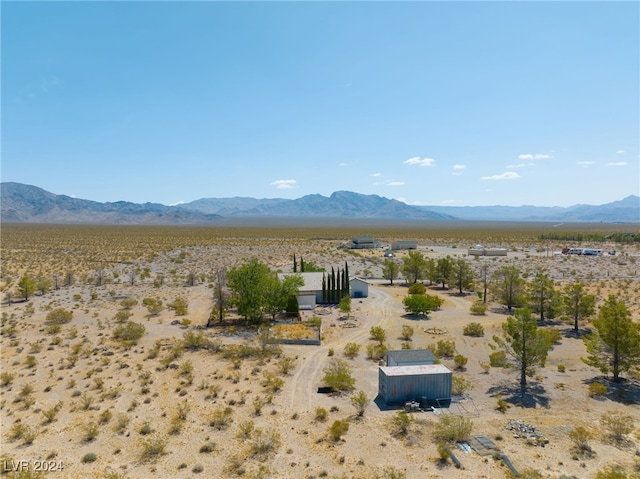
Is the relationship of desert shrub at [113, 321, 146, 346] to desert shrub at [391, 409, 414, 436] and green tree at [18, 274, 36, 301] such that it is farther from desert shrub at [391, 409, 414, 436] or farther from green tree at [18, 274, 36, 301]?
desert shrub at [391, 409, 414, 436]

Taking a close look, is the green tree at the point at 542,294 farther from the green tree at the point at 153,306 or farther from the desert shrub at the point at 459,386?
the green tree at the point at 153,306

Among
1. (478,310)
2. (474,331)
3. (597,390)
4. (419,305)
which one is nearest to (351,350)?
(474,331)

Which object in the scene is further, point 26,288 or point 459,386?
point 26,288

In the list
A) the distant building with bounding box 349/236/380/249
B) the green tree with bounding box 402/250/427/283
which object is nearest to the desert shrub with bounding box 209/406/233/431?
the green tree with bounding box 402/250/427/283

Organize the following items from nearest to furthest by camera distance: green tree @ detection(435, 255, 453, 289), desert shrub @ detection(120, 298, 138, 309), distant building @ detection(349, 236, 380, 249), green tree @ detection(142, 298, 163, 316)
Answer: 1. green tree @ detection(142, 298, 163, 316)
2. desert shrub @ detection(120, 298, 138, 309)
3. green tree @ detection(435, 255, 453, 289)
4. distant building @ detection(349, 236, 380, 249)

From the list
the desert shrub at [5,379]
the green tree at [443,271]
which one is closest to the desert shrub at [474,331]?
the green tree at [443,271]

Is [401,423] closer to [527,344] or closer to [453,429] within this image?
[453,429]
